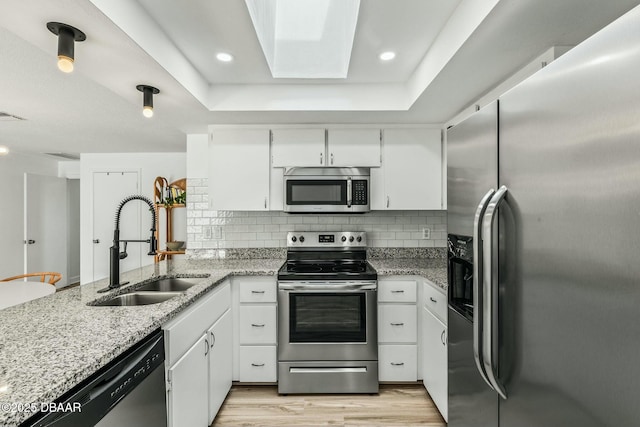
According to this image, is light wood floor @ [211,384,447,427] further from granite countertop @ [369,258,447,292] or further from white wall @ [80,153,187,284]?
white wall @ [80,153,187,284]

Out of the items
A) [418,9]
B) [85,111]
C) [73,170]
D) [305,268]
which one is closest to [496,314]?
[418,9]

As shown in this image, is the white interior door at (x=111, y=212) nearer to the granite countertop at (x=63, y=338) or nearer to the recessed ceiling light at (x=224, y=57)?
the granite countertop at (x=63, y=338)

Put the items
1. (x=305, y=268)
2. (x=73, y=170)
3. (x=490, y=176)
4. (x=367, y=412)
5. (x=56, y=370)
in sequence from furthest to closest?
1. (x=73, y=170)
2. (x=305, y=268)
3. (x=367, y=412)
4. (x=490, y=176)
5. (x=56, y=370)

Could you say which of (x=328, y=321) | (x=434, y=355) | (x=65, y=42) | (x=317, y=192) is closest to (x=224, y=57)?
(x=65, y=42)

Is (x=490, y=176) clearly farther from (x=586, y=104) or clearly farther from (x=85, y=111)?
(x=85, y=111)

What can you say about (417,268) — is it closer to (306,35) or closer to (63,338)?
(306,35)

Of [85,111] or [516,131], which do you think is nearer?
[516,131]

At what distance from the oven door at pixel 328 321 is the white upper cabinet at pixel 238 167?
905 mm

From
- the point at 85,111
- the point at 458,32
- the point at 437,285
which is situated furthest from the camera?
the point at 85,111

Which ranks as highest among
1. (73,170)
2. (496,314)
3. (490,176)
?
(73,170)

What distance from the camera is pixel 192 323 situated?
5.47 ft

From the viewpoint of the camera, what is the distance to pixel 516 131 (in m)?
0.90

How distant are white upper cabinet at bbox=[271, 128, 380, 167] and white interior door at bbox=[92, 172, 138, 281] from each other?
308 centimetres

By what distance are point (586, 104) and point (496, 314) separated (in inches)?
23.2
